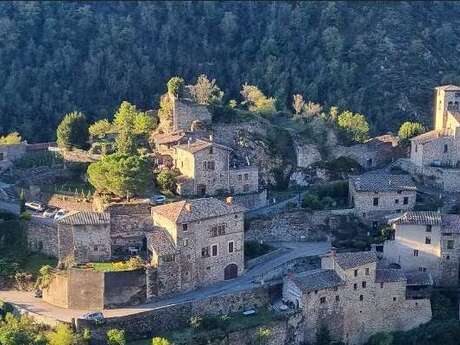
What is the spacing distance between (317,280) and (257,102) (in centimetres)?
2516

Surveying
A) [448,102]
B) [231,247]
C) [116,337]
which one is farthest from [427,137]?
[116,337]

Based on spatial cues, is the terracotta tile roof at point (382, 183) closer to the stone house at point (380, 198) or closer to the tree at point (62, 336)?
the stone house at point (380, 198)

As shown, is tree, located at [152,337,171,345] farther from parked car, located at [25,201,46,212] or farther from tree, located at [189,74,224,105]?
tree, located at [189,74,224,105]

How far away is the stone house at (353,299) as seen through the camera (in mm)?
56250

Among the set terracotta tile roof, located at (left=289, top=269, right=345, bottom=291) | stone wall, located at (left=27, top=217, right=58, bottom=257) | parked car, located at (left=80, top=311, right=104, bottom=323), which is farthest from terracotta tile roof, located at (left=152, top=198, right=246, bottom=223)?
parked car, located at (left=80, top=311, right=104, bottom=323)

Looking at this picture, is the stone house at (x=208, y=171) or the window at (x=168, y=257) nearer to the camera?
the window at (x=168, y=257)

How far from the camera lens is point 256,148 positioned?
68.6 meters

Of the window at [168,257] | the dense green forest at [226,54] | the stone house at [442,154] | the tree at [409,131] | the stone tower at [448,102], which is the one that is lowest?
the window at [168,257]

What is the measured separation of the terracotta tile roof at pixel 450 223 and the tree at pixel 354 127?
50.2 ft

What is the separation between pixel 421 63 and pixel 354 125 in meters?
32.4

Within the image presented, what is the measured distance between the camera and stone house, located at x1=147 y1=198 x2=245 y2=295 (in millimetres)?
55562

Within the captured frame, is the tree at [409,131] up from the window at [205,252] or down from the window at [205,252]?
up

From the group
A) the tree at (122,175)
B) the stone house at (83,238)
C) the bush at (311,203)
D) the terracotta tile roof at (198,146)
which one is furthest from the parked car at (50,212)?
the bush at (311,203)

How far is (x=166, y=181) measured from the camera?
207ft
